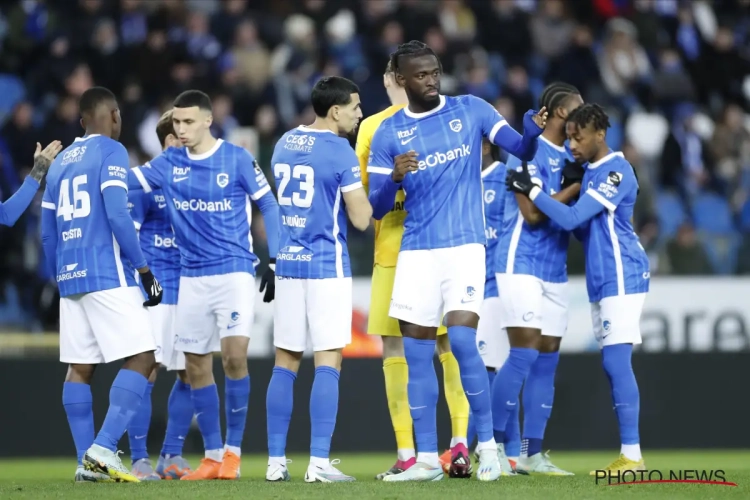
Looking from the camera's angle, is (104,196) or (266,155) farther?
(266,155)

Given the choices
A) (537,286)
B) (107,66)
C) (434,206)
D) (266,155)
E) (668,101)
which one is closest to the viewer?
(434,206)

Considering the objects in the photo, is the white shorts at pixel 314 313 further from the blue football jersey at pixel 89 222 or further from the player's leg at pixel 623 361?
the player's leg at pixel 623 361

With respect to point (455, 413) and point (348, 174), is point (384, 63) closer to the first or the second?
point (348, 174)

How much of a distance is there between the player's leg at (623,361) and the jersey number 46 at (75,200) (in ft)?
11.6

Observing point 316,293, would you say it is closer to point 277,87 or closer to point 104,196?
point 104,196

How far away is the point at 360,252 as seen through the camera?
1231 centimetres

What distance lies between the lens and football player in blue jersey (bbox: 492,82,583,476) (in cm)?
836

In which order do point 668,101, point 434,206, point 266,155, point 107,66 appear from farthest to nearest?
1. point 668,101
2. point 107,66
3. point 266,155
4. point 434,206

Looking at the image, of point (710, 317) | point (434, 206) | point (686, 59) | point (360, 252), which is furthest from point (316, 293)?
point (686, 59)

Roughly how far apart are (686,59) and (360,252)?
25.1ft

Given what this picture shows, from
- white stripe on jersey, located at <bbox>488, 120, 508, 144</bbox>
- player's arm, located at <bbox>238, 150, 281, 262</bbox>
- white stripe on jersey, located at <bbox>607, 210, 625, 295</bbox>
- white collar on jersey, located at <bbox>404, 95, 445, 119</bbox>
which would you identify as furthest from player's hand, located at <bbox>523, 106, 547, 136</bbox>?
player's arm, located at <bbox>238, 150, 281, 262</bbox>

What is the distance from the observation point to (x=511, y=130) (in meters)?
7.46

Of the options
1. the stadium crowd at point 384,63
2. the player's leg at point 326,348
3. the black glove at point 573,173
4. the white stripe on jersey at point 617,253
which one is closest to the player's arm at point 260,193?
the player's leg at point 326,348

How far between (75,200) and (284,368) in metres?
1.74
